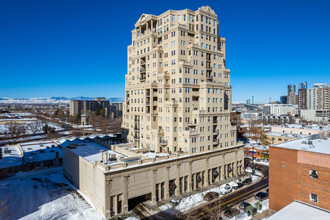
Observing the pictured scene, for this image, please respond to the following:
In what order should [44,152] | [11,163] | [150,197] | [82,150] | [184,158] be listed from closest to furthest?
[150,197]
[184,158]
[82,150]
[11,163]
[44,152]

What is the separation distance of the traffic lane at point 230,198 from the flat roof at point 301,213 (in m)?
13.2

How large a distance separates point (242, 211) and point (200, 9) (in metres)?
54.2

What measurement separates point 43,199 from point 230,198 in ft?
142

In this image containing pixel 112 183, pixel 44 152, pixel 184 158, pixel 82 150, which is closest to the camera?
pixel 112 183

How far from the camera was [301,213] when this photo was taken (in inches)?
1266

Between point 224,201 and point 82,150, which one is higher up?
point 82,150

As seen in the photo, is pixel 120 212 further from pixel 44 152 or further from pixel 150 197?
pixel 44 152

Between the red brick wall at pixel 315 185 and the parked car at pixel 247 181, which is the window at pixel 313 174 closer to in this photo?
the red brick wall at pixel 315 185

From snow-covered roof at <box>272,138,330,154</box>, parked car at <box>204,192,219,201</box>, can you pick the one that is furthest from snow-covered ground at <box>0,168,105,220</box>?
snow-covered roof at <box>272,138,330,154</box>

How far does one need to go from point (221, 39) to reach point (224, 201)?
164 feet

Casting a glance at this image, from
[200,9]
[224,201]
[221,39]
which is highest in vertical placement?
[200,9]

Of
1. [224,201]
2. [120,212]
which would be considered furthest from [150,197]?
[224,201]

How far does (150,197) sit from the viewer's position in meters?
48.4

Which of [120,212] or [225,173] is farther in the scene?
[225,173]
